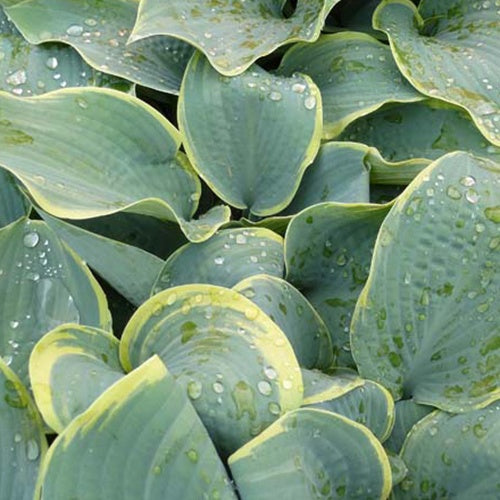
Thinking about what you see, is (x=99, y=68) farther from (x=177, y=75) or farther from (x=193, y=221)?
(x=193, y=221)

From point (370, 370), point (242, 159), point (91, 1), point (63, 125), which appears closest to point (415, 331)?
point (370, 370)

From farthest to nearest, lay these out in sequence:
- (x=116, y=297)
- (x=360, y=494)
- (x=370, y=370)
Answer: (x=116, y=297)
(x=370, y=370)
(x=360, y=494)

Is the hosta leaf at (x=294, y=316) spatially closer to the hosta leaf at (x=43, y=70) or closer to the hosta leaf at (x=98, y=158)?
the hosta leaf at (x=98, y=158)

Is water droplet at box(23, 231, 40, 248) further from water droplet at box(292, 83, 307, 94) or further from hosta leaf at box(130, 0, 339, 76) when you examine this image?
water droplet at box(292, 83, 307, 94)

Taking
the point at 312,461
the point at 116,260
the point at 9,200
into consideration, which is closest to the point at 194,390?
the point at 312,461

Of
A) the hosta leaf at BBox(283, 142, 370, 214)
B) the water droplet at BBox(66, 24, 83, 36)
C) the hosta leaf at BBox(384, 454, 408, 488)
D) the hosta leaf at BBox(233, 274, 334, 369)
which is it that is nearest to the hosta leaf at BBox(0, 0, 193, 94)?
the water droplet at BBox(66, 24, 83, 36)

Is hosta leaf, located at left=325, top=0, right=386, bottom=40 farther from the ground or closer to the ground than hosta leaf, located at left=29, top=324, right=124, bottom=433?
farther from the ground

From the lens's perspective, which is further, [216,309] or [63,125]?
[63,125]
